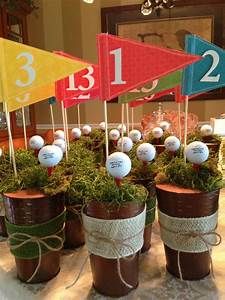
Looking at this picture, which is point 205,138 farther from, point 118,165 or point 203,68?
point 118,165

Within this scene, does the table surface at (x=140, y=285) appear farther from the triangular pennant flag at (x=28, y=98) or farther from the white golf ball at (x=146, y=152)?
the triangular pennant flag at (x=28, y=98)

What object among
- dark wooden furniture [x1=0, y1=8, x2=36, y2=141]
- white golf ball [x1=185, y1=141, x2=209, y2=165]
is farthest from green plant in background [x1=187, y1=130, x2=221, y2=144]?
dark wooden furniture [x1=0, y1=8, x2=36, y2=141]

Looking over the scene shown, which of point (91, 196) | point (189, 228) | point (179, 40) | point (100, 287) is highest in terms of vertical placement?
point (179, 40)

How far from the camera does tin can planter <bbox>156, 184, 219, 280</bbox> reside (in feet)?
3.20

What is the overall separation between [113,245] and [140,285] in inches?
7.4

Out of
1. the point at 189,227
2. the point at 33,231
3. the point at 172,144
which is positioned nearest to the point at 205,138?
the point at 172,144

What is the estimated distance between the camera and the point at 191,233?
0.98 m

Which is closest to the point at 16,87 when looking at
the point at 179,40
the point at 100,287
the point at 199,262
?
the point at 100,287

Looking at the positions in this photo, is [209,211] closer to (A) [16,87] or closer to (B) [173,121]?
(A) [16,87]

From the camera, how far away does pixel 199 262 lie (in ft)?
3.31

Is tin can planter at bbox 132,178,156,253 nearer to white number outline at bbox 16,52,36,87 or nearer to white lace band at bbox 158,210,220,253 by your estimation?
white lace band at bbox 158,210,220,253

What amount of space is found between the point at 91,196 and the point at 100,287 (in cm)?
29

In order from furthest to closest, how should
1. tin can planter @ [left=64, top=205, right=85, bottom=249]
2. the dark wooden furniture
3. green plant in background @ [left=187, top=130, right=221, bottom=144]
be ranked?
the dark wooden furniture, green plant in background @ [left=187, top=130, right=221, bottom=144], tin can planter @ [left=64, top=205, right=85, bottom=249]

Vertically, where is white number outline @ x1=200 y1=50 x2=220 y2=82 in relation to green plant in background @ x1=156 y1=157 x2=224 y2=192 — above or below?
above
